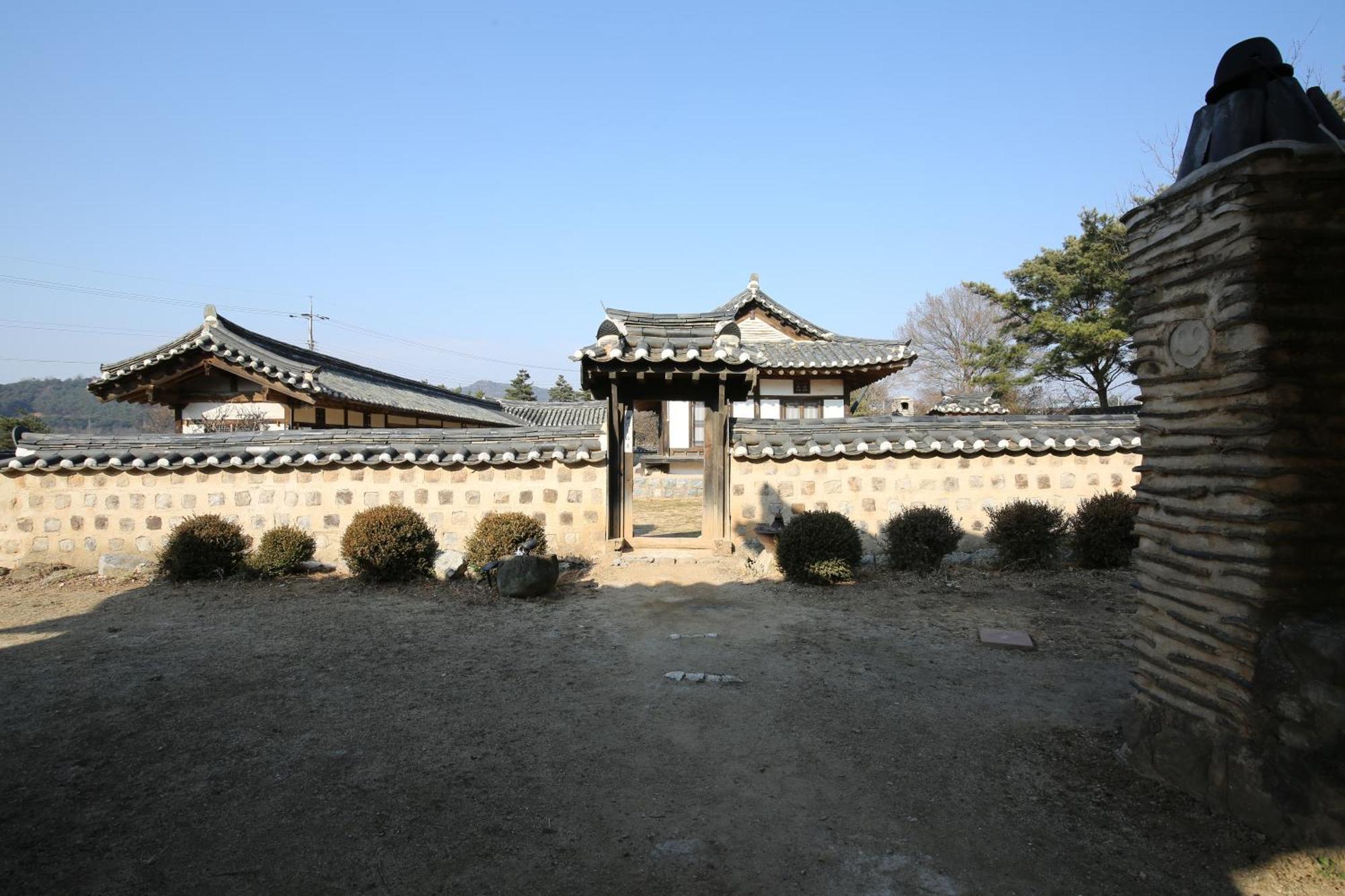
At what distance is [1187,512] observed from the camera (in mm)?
3465

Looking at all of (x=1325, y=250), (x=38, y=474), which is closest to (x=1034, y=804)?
(x=1325, y=250)

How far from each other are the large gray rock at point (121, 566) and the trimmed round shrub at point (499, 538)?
482 cm

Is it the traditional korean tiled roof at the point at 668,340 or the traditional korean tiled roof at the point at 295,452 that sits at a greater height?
the traditional korean tiled roof at the point at 668,340

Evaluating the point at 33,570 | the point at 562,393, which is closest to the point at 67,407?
the point at 562,393

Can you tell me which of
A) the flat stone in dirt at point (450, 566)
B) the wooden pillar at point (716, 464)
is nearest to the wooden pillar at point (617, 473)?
the wooden pillar at point (716, 464)

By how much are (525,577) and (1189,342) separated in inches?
264

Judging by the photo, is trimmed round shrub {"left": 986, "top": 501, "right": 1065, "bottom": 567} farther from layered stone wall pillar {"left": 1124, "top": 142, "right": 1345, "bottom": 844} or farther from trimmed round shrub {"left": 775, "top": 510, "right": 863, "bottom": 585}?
layered stone wall pillar {"left": 1124, "top": 142, "right": 1345, "bottom": 844}

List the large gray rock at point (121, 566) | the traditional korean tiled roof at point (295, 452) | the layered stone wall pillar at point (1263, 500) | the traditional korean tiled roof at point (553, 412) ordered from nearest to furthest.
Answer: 1. the layered stone wall pillar at point (1263, 500)
2. the large gray rock at point (121, 566)
3. the traditional korean tiled roof at point (295, 452)
4. the traditional korean tiled roof at point (553, 412)

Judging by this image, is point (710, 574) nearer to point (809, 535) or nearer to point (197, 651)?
point (809, 535)

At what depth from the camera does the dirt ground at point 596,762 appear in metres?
2.97

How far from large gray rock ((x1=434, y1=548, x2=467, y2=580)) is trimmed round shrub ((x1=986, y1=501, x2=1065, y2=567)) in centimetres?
727

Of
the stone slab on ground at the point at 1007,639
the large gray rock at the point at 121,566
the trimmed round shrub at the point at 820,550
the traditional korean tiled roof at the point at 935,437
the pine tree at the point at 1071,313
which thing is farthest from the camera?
the pine tree at the point at 1071,313

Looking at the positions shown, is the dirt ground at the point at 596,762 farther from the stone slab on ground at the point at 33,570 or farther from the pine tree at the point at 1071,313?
the pine tree at the point at 1071,313

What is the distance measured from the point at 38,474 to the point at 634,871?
37.9ft
